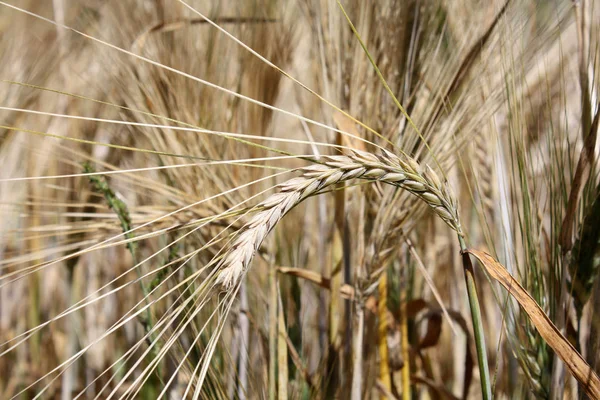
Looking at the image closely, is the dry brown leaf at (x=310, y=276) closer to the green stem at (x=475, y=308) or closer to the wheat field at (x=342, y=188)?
the wheat field at (x=342, y=188)

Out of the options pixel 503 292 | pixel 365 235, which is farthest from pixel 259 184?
pixel 503 292

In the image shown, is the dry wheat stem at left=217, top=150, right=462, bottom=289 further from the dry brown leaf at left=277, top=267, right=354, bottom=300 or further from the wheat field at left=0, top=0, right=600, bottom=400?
the dry brown leaf at left=277, top=267, right=354, bottom=300

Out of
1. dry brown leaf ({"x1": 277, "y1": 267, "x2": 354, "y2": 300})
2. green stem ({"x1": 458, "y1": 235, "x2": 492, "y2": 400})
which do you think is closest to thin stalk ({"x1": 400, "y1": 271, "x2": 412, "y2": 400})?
dry brown leaf ({"x1": 277, "y1": 267, "x2": 354, "y2": 300})

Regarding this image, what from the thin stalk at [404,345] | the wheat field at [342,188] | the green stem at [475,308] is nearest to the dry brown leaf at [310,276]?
the wheat field at [342,188]

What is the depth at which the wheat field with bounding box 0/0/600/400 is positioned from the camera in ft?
A: 1.96

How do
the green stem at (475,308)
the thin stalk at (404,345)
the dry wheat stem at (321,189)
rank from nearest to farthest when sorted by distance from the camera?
the dry wheat stem at (321,189) → the green stem at (475,308) → the thin stalk at (404,345)

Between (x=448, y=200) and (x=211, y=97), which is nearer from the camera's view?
(x=448, y=200)

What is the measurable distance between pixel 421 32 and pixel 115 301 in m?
1.14

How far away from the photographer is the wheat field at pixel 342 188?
1.96ft

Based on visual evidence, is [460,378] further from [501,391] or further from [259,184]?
[259,184]

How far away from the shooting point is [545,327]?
22.5 inches

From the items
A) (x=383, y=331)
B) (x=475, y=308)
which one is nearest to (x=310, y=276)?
(x=383, y=331)

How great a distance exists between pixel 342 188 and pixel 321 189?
1.2 inches

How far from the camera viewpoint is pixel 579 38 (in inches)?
31.8
